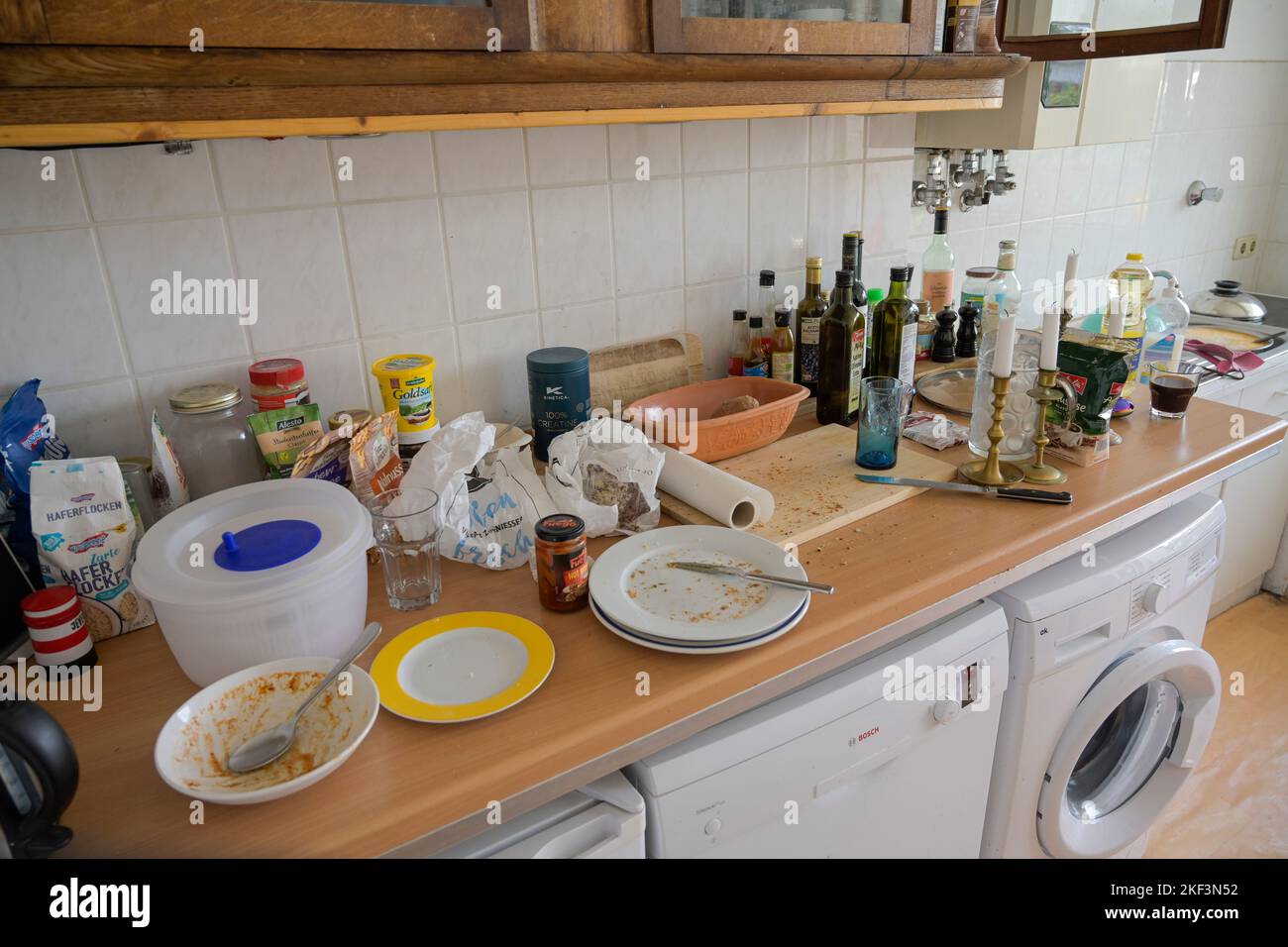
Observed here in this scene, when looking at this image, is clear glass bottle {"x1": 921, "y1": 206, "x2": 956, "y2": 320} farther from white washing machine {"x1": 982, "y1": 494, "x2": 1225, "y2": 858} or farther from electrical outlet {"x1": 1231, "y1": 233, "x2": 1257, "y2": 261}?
electrical outlet {"x1": 1231, "y1": 233, "x2": 1257, "y2": 261}

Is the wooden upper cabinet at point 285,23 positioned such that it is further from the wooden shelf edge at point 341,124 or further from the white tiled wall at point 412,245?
the white tiled wall at point 412,245

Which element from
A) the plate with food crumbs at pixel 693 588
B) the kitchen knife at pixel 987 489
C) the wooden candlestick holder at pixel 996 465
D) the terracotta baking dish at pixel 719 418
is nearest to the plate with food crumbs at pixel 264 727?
the plate with food crumbs at pixel 693 588

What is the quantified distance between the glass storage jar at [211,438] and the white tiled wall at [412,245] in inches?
3.4

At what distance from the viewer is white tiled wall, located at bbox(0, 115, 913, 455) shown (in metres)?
1.08

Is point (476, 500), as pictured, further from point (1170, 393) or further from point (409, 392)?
point (1170, 393)

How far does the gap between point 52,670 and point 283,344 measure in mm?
536

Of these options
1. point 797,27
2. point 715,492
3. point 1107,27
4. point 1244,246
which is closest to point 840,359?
point 715,492

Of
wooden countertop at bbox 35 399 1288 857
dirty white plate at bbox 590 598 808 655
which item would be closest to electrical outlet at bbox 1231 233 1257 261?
wooden countertop at bbox 35 399 1288 857

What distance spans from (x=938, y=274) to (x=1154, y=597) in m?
0.89

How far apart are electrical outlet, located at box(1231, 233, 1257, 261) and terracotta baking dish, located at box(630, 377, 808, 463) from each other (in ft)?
7.19

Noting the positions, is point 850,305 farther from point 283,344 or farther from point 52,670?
point 52,670

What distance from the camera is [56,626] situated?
0.90 meters

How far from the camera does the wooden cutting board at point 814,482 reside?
1.18m

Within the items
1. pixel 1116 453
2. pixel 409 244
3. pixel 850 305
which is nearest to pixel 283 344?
pixel 409 244
